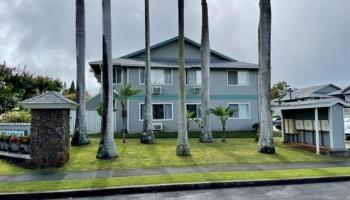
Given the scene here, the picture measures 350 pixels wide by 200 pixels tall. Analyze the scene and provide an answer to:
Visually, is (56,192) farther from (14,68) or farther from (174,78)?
(14,68)

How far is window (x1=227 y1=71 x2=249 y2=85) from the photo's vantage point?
3006cm

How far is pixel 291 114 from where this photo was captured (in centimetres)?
2084

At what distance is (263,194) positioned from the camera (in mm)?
8648

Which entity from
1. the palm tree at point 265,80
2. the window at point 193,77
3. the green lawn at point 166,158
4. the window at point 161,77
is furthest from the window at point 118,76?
the palm tree at point 265,80

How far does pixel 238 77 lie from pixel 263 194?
22.2m

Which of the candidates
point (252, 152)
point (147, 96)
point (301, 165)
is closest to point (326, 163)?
point (301, 165)

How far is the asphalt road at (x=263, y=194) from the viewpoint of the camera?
27.3 ft

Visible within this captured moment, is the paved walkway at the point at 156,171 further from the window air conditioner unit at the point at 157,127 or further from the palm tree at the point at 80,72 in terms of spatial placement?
the window air conditioner unit at the point at 157,127

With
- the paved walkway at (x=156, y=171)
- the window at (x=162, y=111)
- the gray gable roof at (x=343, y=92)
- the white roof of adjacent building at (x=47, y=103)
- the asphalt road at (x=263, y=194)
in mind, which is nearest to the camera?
the asphalt road at (x=263, y=194)

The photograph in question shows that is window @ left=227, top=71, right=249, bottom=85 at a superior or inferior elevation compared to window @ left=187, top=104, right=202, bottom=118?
superior

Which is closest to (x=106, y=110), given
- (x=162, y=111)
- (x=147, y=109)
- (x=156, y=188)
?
(x=147, y=109)

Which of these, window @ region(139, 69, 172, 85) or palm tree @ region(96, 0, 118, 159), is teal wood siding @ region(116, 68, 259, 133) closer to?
window @ region(139, 69, 172, 85)

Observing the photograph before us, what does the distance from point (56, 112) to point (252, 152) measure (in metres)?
9.48

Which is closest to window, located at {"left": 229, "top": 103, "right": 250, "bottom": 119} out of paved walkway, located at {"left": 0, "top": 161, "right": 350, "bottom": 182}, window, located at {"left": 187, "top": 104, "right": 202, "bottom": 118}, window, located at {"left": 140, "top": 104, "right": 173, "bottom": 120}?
window, located at {"left": 187, "top": 104, "right": 202, "bottom": 118}
